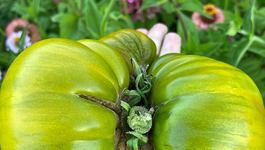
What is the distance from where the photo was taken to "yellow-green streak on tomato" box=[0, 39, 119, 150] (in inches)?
21.4

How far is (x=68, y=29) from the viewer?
1.79 meters

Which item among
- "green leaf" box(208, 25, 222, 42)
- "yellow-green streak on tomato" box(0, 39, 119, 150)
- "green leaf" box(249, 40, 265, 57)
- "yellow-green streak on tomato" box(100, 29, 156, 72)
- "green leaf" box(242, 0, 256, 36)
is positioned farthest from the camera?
"green leaf" box(208, 25, 222, 42)

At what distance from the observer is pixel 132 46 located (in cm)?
93

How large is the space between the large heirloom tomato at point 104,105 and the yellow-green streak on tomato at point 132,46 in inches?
6.4

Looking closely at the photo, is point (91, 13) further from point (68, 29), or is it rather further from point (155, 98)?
point (155, 98)

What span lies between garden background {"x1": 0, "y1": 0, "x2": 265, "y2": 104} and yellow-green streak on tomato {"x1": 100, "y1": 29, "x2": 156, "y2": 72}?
1.80ft

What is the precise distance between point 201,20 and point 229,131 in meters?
1.47

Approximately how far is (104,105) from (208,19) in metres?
1.54

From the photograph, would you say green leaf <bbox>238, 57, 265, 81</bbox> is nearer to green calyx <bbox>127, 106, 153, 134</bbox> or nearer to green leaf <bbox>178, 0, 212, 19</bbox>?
green leaf <bbox>178, 0, 212, 19</bbox>

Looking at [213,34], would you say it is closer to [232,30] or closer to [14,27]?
[232,30]

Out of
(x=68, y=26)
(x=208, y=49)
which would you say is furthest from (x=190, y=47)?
(x=68, y=26)

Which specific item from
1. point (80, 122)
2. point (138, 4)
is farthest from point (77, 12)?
point (80, 122)

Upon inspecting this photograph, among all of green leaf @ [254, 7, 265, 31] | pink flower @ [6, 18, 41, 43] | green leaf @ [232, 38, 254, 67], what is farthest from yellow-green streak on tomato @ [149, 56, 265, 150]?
pink flower @ [6, 18, 41, 43]

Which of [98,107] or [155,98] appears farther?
[155,98]
